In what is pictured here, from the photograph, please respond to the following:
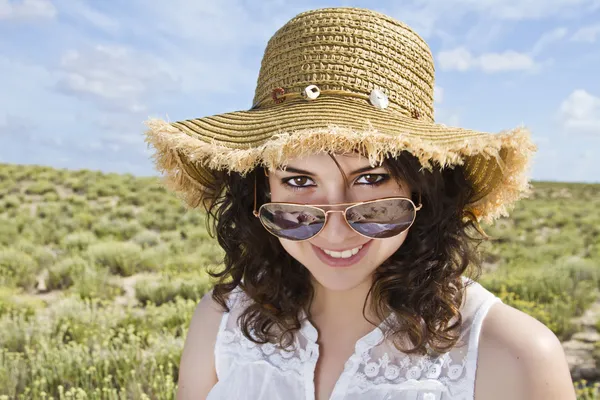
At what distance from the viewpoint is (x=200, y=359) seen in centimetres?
225

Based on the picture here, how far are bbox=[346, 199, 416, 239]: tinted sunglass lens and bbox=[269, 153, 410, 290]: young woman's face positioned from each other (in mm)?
48

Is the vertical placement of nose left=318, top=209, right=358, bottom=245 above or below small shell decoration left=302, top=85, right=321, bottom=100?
below

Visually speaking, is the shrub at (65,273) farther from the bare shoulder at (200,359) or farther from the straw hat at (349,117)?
the straw hat at (349,117)

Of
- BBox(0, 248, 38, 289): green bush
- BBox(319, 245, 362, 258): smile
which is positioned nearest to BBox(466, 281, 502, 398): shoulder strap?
BBox(319, 245, 362, 258): smile

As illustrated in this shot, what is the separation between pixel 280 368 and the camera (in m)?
2.06

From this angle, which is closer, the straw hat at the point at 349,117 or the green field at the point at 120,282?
the straw hat at the point at 349,117

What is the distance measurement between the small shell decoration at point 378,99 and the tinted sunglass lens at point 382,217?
33 centimetres

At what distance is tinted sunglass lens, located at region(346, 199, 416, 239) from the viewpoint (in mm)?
1794

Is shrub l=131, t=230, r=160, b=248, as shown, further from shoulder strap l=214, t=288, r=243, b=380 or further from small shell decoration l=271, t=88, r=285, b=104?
small shell decoration l=271, t=88, r=285, b=104

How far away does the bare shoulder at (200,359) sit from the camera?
87.5 inches

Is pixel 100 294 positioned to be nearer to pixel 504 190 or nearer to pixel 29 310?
pixel 29 310

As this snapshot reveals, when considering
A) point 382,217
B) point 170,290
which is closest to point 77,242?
point 170,290

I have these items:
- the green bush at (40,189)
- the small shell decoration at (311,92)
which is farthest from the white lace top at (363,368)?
the green bush at (40,189)

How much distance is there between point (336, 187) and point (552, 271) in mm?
7584
